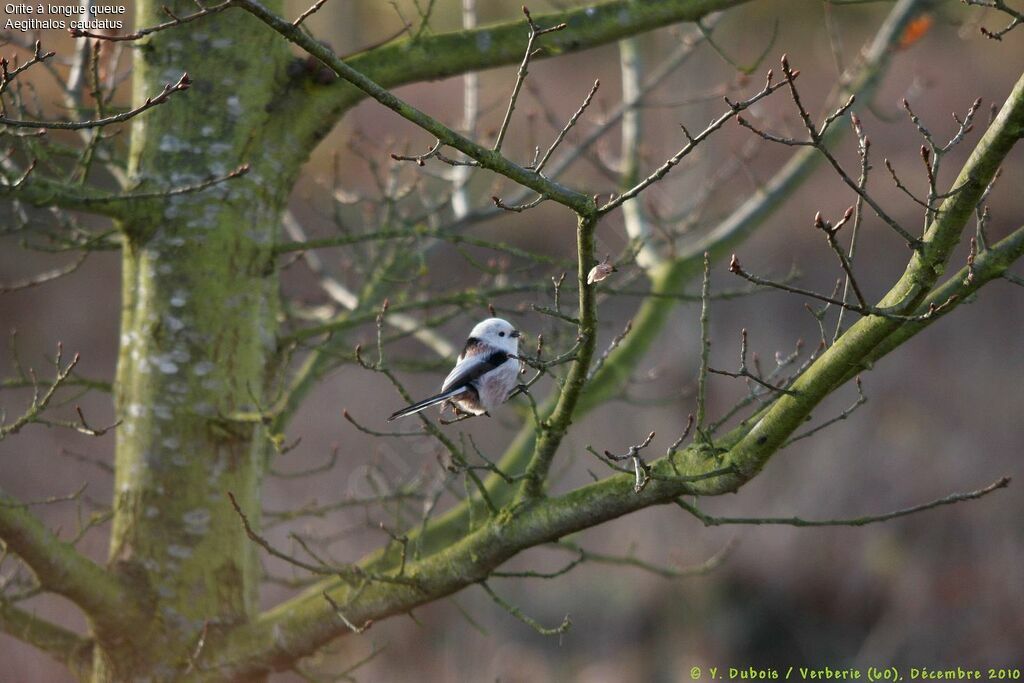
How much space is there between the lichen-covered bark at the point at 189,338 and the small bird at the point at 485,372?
34.8 inches

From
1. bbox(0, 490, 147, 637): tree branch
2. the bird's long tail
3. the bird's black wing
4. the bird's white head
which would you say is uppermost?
the bird's white head

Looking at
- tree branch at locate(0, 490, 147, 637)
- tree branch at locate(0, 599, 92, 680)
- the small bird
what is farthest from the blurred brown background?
tree branch at locate(0, 599, 92, 680)

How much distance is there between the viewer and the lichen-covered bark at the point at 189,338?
3498 millimetres

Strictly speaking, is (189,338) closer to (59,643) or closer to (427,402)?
(427,402)

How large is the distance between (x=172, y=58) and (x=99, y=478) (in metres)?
10.3

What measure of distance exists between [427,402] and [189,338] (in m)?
1.07

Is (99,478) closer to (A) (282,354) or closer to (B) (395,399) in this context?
(B) (395,399)

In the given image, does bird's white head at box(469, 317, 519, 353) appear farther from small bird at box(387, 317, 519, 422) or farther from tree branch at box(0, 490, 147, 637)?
tree branch at box(0, 490, 147, 637)

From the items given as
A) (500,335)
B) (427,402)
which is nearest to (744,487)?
(500,335)

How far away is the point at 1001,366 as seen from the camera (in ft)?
41.8

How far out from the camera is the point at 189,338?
139 inches

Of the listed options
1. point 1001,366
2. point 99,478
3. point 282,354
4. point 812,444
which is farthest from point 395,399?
point 282,354

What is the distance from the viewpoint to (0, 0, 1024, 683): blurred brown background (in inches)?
376

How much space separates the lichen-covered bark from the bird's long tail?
864 millimetres
